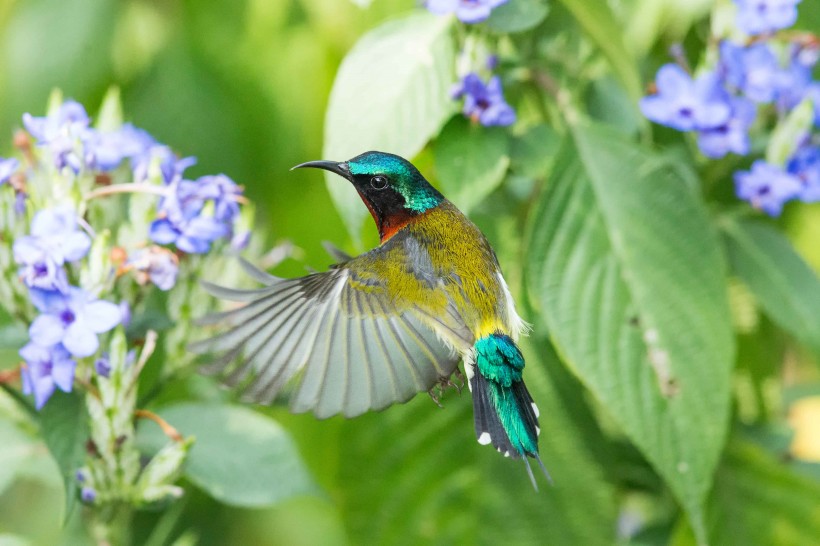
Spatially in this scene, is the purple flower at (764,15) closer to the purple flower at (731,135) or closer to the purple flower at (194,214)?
the purple flower at (731,135)

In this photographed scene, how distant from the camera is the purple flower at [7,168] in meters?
1.33

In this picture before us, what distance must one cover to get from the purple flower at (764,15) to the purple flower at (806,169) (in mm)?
190

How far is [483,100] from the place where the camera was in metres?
1.49

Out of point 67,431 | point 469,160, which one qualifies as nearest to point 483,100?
point 469,160

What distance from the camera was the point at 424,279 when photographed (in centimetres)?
129

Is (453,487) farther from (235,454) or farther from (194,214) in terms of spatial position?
(194,214)

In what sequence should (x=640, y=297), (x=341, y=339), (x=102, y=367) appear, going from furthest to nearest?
(x=640, y=297) → (x=102, y=367) → (x=341, y=339)

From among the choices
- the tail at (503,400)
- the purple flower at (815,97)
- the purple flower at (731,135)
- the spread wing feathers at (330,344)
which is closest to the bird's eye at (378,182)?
the spread wing feathers at (330,344)

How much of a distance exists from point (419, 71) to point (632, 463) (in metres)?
0.76

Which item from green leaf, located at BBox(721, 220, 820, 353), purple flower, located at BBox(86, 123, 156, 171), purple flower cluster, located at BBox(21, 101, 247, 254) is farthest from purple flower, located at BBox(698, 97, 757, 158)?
purple flower, located at BBox(86, 123, 156, 171)

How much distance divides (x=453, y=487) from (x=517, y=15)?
0.74 meters

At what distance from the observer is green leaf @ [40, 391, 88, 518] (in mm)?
1286

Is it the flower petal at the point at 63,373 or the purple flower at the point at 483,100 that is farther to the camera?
the purple flower at the point at 483,100

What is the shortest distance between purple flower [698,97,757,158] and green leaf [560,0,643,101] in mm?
128
